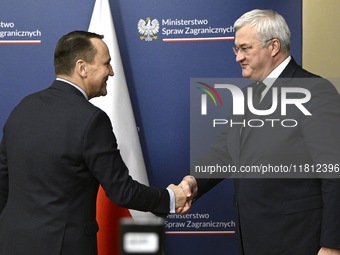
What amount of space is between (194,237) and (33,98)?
5.48ft

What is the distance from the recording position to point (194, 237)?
137 inches

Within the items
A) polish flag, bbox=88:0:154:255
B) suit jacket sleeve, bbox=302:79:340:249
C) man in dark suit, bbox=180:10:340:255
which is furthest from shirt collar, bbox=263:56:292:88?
polish flag, bbox=88:0:154:255

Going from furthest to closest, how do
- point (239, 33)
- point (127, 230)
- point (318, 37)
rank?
point (318, 37) < point (239, 33) < point (127, 230)

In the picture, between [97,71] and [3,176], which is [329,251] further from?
[3,176]

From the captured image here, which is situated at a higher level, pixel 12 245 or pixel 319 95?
pixel 319 95

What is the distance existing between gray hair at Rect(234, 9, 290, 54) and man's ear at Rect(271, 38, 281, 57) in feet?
0.05

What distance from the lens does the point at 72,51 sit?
7.54 feet

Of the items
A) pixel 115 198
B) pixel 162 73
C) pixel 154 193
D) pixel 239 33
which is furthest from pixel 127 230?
pixel 162 73

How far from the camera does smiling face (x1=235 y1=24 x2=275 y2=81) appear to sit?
246 centimetres

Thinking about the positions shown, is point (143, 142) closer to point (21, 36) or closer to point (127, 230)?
point (21, 36)

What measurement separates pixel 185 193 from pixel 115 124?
688mm

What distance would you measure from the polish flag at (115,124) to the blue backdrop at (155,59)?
14 centimetres

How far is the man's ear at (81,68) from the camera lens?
2305 mm

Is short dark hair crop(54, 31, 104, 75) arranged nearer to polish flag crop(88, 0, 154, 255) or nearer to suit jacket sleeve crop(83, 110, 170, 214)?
suit jacket sleeve crop(83, 110, 170, 214)
